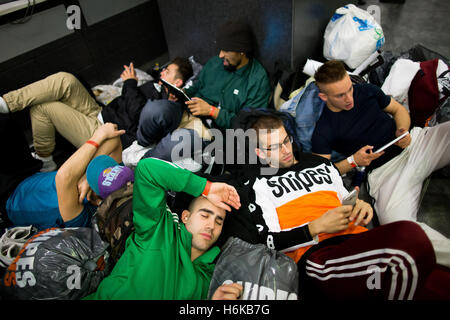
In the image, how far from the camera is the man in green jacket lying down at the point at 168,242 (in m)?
1.17

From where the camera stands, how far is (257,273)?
1222 mm

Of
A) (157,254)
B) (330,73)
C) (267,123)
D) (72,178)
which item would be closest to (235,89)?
(267,123)

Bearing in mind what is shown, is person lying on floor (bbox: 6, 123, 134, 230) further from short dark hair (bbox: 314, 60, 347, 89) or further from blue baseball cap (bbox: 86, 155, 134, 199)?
short dark hair (bbox: 314, 60, 347, 89)

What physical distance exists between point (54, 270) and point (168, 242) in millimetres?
490

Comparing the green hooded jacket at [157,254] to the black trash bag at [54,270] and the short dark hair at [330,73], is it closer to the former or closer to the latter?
the black trash bag at [54,270]

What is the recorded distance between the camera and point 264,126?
71.3 inches

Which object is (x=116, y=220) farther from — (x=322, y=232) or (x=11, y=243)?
(x=322, y=232)

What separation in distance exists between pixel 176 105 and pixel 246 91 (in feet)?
2.10

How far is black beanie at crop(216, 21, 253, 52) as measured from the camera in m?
2.20

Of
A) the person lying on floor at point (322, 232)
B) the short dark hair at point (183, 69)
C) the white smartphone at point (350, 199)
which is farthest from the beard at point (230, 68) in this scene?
the white smartphone at point (350, 199)

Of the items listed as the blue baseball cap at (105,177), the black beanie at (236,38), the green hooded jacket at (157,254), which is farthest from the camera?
the black beanie at (236,38)

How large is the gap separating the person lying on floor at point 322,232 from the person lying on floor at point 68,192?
0.76 metres
